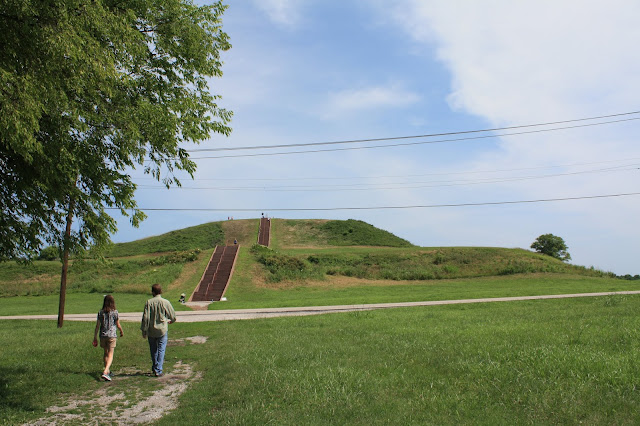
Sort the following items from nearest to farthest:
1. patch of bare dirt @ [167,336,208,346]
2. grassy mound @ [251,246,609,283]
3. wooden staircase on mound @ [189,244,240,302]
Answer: patch of bare dirt @ [167,336,208,346] → wooden staircase on mound @ [189,244,240,302] → grassy mound @ [251,246,609,283]

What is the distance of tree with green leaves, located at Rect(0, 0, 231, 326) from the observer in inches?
237

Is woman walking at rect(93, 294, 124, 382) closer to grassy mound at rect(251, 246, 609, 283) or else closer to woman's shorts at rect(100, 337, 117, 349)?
woman's shorts at rect(100, 337, 117, 349)

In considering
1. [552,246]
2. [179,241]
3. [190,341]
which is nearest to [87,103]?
[190,341]

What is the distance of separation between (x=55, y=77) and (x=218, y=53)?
5421 mm

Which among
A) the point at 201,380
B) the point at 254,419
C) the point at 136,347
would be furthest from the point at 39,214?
the point at 136,347

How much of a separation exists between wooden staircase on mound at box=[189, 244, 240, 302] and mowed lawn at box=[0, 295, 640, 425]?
74.8ft

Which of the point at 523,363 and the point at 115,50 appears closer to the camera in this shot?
the point at 523,363

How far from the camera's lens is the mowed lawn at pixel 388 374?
5.77m

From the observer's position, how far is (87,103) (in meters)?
7.70

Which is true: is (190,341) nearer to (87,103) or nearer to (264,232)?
(87,103)

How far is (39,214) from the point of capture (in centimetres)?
786

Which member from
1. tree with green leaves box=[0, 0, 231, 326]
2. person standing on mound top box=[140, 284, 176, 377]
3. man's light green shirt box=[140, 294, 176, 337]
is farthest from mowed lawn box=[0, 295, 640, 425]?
tree with green leaves box=[0, 0, 231, 326]

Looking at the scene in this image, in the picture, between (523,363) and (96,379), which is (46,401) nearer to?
(96,379)

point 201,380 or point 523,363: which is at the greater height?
point 523,363
